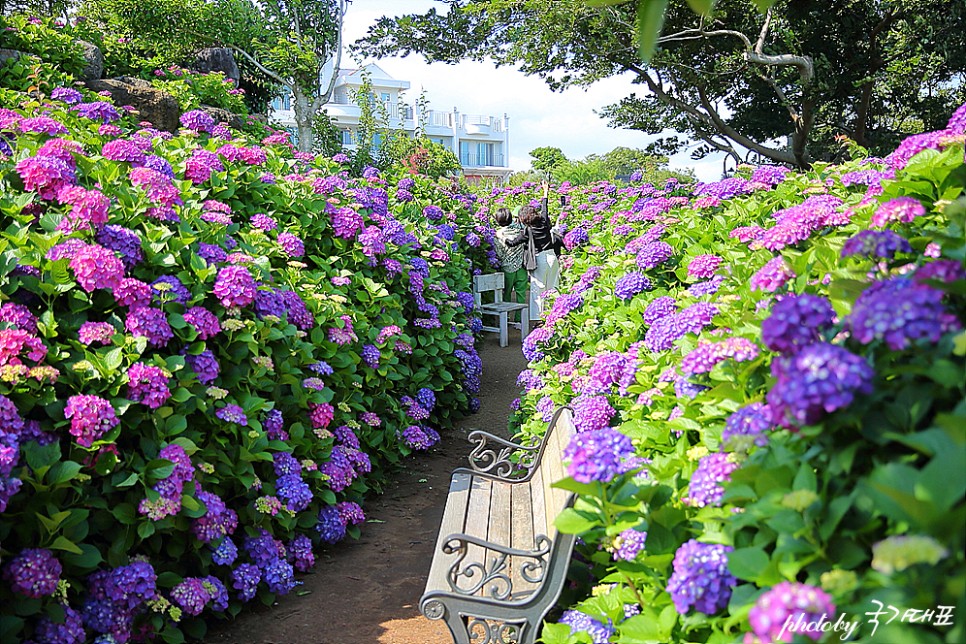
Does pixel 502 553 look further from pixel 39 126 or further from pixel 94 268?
pixel 39 126

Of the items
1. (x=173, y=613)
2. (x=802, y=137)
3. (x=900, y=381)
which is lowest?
(x=173, y=613)

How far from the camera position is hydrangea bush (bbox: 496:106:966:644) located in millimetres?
1195

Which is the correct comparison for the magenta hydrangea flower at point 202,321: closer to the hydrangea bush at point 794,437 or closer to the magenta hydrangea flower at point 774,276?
the hydrangea bush at point 794,437

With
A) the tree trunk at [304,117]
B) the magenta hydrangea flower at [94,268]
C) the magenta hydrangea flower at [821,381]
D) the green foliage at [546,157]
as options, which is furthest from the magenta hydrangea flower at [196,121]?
the green foliage at [546,157]

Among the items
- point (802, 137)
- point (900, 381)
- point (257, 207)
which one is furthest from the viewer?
point (802, 137)

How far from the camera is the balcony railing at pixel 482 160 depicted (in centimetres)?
6353

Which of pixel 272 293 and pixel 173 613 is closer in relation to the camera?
pixel 173 613

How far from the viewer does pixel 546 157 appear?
70.3m

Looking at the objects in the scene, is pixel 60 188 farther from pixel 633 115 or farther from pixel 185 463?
pixel 633 115

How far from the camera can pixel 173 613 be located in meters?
2.89

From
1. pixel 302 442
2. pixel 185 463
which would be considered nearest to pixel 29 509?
pixel 185 463

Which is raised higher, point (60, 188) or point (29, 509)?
point (60, 188)

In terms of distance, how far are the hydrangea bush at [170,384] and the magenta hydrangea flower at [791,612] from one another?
2.19 metres

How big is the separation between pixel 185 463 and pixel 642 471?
1.70 meters
